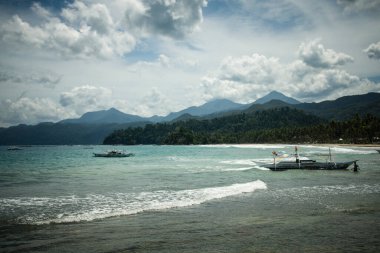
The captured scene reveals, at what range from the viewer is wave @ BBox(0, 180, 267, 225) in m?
19.0

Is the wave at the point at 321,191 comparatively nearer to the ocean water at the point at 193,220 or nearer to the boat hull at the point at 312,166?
the ocean water at the point at 193,220

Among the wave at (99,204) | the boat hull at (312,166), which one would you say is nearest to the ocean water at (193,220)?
the wave at (99,204)

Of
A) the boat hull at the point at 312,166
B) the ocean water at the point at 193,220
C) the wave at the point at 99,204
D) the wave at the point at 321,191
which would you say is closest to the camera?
the ocean water at the point at 193,220

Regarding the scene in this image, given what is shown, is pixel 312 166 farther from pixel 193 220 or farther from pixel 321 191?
pixel 193 220

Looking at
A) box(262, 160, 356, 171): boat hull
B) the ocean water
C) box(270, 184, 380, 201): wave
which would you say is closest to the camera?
the ocean water

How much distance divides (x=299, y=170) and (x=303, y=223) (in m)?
34.9

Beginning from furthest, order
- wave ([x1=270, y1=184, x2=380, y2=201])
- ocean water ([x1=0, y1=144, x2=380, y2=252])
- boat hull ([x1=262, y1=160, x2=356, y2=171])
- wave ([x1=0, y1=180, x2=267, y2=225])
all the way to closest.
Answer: boat hull ([x1=262, y1=160, x2=356, y2=171]) < wave ([x1=270, y1=184, x2=380, y2=201]) < wave ([x1=0, y1=180, x2=267, y2=225]) < ocean water ([x1=0, y1=144, x2=380, y2=252])

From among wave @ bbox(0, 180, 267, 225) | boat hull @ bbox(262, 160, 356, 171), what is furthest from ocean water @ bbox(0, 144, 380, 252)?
→ boat hull @ bbox(262, 160, 356, 171)

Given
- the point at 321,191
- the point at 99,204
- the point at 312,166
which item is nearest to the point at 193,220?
the point at 99,204

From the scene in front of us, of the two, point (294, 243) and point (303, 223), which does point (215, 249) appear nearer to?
point (294, 243)

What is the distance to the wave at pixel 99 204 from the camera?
1902cm

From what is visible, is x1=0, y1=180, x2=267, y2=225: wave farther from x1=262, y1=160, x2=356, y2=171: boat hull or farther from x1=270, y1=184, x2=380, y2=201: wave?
x1=262, y1=160, x2=356, y2=171: boat hull

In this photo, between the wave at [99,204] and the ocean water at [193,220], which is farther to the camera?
the wave at [99,204]

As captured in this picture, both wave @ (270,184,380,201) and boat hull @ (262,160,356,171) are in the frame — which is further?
boat hull @ (262,160,356,171)
